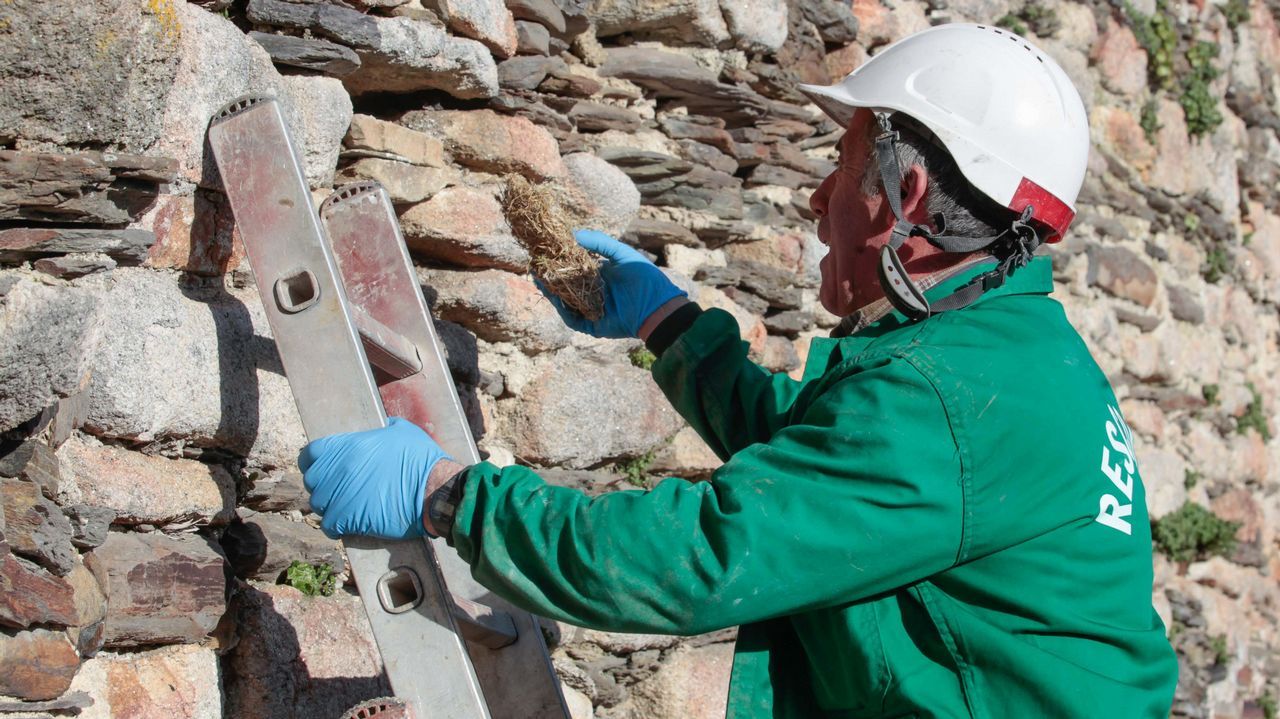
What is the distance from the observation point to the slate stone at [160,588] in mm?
1770

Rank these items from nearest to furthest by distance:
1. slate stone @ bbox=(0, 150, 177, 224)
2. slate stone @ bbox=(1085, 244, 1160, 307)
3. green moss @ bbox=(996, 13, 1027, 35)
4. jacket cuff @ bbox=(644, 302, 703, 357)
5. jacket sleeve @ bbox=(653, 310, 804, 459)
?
slate stone @ bbox=(0, 150, 177, 224), jacket sleeve @ bbox=(653, 310, 804, 459), jacket cuff @ bbox=(644, 302, 703, 357), green moss @ bbox=(996, 13, 1027, 35), slate stone @ bbox=(1085, 244, 1160, 307)

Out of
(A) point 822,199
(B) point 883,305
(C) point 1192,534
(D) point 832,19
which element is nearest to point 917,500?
(B) point 883,305

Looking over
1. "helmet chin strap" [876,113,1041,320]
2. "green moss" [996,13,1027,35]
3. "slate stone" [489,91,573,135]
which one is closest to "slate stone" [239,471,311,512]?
"slate stone" [489,91,573,135]

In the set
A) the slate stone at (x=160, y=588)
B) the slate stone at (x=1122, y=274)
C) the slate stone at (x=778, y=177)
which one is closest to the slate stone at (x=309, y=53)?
the slate stone at (x=160, y=588)

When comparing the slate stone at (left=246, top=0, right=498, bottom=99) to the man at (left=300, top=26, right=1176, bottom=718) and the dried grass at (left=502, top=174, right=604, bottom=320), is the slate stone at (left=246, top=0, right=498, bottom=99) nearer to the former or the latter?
the dried grass at (left=502, top=174, right=604, bottom=320)

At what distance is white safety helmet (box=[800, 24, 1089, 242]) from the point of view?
6.47 ft

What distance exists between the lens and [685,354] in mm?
2381

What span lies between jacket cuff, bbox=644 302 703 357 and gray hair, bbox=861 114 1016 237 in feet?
1.69

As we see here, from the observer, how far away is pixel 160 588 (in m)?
1.81

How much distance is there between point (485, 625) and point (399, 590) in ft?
0.63

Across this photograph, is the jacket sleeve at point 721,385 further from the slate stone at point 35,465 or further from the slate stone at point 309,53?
the slate stone at point 35,465

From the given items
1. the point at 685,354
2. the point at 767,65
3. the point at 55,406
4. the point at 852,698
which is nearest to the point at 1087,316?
the point at 767,65

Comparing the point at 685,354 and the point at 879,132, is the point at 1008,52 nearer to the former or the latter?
the point at 879,132

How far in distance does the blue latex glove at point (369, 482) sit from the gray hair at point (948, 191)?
83cm
